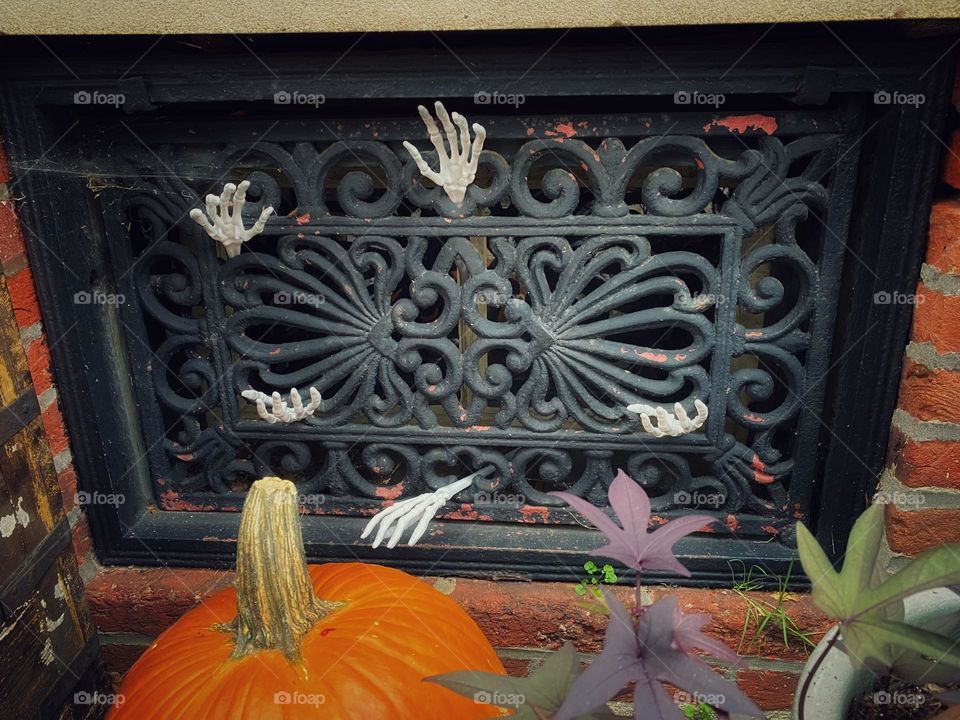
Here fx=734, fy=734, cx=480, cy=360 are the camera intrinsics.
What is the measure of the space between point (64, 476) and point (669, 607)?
1211 mm

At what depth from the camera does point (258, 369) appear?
1407mm

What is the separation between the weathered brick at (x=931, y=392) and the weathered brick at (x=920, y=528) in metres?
0.18

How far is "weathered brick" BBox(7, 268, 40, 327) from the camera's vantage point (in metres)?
1.26

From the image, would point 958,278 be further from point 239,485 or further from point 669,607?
point 239,485

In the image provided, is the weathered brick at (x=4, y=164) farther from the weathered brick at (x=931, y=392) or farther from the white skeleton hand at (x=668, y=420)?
the weathered brick at (x=931, y=392)

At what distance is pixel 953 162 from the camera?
3.63 feet

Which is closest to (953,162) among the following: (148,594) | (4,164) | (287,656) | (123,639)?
(287,656)

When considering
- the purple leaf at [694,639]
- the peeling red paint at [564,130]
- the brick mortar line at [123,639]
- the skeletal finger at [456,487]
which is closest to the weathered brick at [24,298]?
the brick mortar line at [123,639]

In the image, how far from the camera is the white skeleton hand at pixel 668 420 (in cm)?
130

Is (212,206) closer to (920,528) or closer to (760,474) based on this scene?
(760,474)

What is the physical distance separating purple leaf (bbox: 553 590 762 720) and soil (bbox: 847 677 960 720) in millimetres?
224

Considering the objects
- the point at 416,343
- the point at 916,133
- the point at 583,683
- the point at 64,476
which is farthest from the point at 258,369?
the point at 916,133

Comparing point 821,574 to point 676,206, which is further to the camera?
point 676,206

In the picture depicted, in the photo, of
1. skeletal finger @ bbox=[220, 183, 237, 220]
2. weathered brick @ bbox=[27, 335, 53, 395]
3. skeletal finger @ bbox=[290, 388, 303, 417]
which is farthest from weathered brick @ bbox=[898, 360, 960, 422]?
weathered brick @ bbox=[27, 335, 53, 395]
